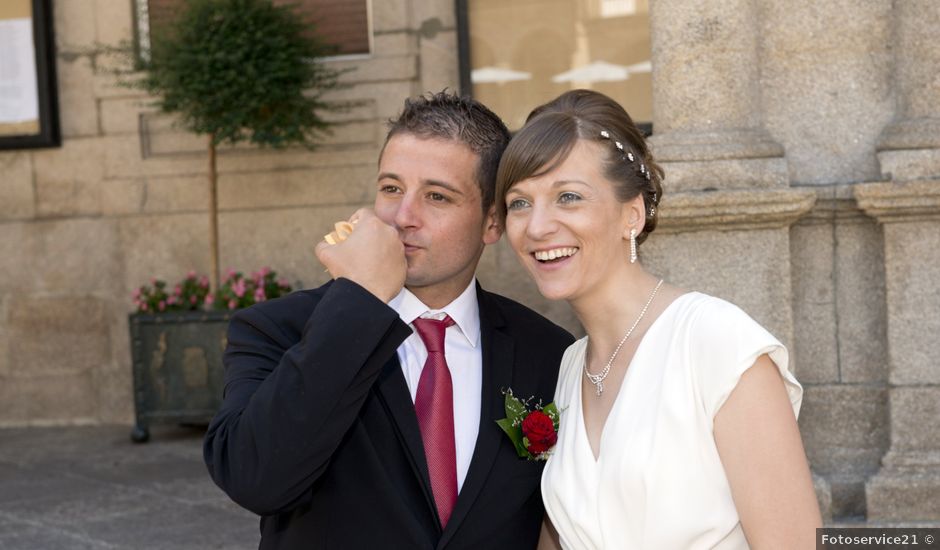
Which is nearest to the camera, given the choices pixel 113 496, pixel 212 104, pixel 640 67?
pixel 113 496

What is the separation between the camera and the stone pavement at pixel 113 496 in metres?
5.64

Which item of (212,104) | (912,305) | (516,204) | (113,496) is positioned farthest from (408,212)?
(212,104)

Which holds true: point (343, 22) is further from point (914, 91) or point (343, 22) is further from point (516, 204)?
point (516, 204)

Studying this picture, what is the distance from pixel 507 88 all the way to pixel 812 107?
12.4 feet

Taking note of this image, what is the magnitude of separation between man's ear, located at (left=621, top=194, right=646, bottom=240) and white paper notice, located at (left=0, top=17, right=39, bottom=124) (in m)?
7.37

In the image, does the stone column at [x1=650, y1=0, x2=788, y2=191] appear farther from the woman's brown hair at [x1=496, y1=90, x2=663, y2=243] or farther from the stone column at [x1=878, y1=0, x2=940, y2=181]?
the woman's brown hair at [x1=496, y1=90, x2=663, y2=243]

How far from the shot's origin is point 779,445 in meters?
2.27

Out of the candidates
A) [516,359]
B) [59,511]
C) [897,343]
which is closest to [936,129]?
[897,343]

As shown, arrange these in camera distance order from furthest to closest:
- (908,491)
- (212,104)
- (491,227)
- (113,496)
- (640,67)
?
(640,67), (212,104), (113,496), (908,491), (491,227)

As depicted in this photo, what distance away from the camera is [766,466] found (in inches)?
89.4

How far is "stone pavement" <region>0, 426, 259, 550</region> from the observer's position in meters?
5.64

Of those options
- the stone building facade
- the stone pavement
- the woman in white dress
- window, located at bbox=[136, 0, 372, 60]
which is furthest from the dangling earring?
window, located at bbox=[136, 0, 372, 60]

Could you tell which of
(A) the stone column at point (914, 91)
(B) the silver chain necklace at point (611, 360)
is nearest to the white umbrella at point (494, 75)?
(A) the stone column at point (914, 91)

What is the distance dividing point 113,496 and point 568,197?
473 centimetres
